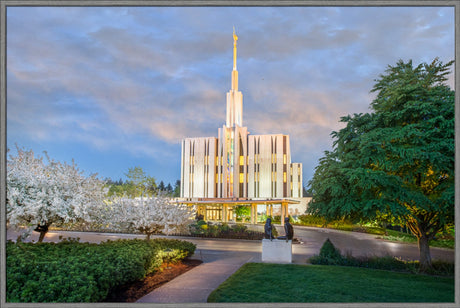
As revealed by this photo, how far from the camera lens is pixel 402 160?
1064cm

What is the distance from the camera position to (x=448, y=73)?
12.6 meters

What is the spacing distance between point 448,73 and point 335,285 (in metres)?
9.44

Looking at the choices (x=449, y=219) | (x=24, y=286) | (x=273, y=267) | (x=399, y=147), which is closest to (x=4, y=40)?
(x=24, y=286)

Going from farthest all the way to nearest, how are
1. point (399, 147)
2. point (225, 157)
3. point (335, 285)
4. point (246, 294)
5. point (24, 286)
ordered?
1. point (225, 157)
2. point (399, 147)
3. point (335, 285)
4. point (246, 294)
5. point (24, 286)

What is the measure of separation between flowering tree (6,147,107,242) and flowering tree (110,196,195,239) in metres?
1.67

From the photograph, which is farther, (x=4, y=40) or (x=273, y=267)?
(x=273, y=267)

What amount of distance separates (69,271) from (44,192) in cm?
376

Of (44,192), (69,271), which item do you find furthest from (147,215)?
(69,271)

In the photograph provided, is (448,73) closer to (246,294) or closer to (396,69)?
(396,69)

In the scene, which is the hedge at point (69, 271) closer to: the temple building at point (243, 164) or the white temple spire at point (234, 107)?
the temple building at point (243, 164)

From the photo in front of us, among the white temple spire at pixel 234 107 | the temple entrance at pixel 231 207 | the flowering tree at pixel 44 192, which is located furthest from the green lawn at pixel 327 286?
the white temple spire at pixel 234 107

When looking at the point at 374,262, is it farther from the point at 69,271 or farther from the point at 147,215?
the point at 69,271

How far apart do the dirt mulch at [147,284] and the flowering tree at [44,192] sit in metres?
2.87

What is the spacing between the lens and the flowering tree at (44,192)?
9.90 metres
